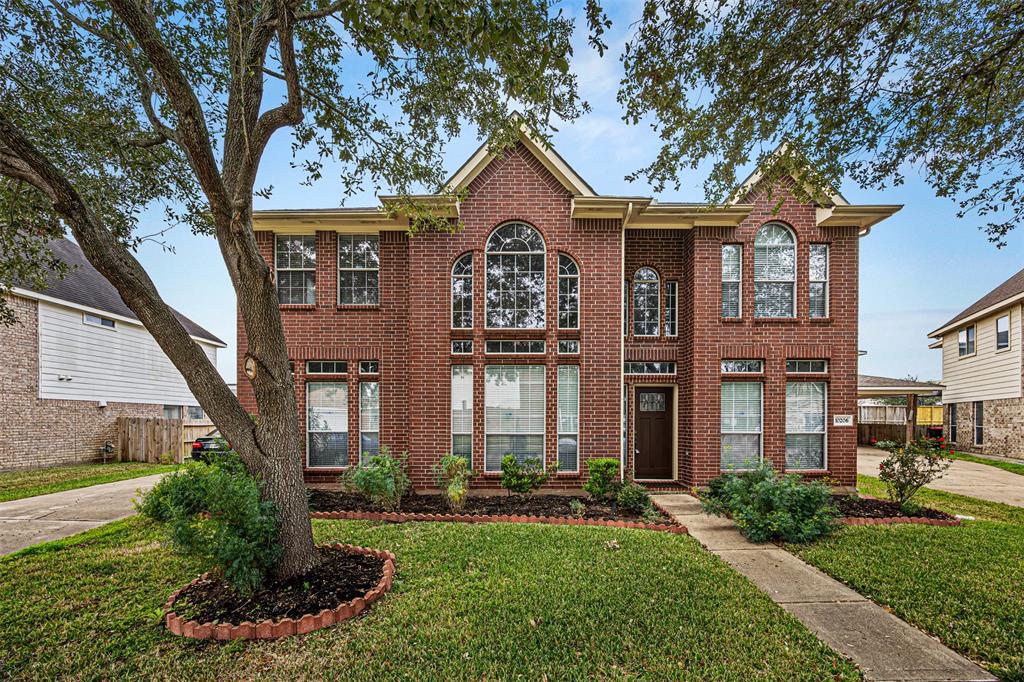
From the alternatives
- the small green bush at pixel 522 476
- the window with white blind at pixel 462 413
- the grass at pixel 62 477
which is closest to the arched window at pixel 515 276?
the window with white blind at pixel 462 413

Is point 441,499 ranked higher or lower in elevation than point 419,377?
lower

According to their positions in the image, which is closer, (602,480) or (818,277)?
(602,480)

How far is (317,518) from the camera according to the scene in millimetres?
7594

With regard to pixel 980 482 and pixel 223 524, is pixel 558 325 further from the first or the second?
pixel 980 482

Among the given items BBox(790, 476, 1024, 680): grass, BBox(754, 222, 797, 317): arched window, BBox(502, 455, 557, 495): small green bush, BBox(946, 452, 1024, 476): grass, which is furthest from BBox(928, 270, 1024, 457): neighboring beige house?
BBox(502, 455, 557, 495): small green bush

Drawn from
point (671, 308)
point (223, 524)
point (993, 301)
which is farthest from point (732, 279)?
point (993, 301)

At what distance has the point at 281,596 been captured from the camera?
4520 millimetres

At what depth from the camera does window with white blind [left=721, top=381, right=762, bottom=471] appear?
980 cm

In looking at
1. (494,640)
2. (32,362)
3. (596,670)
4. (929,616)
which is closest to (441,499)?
(494,640)

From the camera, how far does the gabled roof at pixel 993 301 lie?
1741cm

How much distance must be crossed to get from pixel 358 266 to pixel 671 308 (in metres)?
7.13

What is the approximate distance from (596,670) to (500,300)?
6961 millimetres

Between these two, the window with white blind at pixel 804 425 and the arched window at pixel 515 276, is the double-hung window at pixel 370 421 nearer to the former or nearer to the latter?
the arched window at pixel 515 276

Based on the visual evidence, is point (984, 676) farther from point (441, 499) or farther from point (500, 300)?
point (500, 300)
